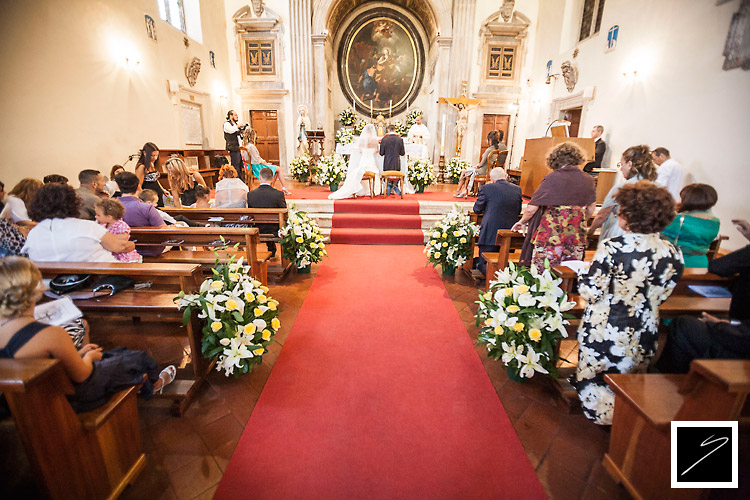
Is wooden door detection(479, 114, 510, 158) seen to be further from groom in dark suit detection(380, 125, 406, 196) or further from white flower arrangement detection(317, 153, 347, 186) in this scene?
white flower arrangement detection(317, 153, 347, 186)

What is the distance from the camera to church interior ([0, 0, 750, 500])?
5.56ft

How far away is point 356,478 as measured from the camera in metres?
1.75

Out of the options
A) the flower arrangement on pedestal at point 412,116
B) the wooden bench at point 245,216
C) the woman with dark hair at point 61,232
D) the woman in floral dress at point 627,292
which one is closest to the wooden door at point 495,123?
the flower arrangement on pedestal at point 412,116

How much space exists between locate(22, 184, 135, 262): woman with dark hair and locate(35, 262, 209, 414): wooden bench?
0.30 ft

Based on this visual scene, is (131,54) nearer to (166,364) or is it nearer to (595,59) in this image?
(166,364)

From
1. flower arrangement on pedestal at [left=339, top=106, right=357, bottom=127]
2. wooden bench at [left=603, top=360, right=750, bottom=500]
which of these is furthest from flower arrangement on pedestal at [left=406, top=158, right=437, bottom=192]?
wooden bench at [left=603, top=360, right=750, bottom=500]

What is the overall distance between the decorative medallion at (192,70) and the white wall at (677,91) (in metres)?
10.2

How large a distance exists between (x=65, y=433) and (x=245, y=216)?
10.1ft

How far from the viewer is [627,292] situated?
5.85ft

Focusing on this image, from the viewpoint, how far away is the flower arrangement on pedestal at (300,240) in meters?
4.21

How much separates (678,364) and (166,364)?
10.9 ft

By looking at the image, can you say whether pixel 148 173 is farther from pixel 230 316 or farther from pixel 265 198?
pixel 230 316

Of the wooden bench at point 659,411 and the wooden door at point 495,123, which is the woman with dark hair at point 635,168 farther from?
the wooden door at point 495,123

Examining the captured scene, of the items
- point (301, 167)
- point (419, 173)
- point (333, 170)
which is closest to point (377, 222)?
point (333, 170)
